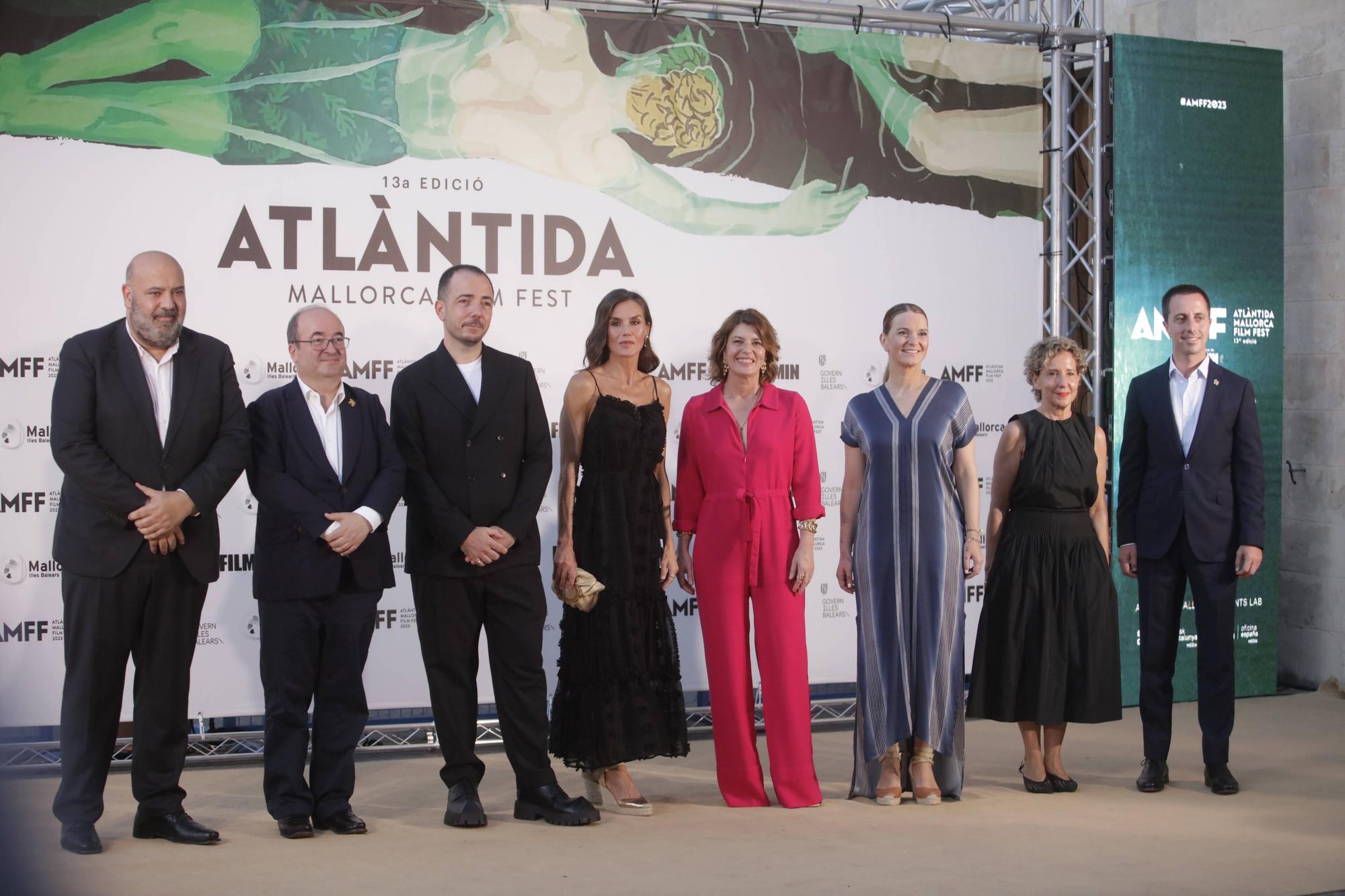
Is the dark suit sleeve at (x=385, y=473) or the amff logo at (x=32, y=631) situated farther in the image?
the amff logo at (x=32, y=631)

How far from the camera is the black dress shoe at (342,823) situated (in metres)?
4.04

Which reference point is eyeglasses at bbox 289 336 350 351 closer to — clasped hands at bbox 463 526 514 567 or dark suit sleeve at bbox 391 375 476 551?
dark suit sleeve at bbox 391 375 476 551

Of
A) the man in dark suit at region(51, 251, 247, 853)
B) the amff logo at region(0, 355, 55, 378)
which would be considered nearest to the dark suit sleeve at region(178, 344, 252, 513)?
the man in dark suit at region(51, 251, 247, 853)

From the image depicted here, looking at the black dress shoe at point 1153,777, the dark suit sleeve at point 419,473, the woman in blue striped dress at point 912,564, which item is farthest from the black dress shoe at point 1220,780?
the dark suit sleeve at point 419,473

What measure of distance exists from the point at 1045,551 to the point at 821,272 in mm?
1706

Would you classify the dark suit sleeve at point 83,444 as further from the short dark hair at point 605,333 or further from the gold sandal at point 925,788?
the gold sandal at point 925,788

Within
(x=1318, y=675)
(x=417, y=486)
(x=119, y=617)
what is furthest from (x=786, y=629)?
Result: (x=1318, y=675)

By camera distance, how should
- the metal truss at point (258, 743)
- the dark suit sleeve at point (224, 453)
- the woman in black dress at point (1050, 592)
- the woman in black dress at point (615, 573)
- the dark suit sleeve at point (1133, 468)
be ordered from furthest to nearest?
the metal truss at point (258, 743)
the dark suit sleeve at point (1133, 468)
the woman in black dress at point (1050, 592)
the woman in black dress at point (615, 573)
the dark suit sleeve at point (224, 453)

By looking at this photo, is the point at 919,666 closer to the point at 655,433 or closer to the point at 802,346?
the point at 655,433

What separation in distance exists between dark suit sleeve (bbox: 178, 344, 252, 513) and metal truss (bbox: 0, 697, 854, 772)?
4.69 feet

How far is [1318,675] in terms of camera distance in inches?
258

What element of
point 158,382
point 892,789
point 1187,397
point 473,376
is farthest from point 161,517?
point 1187,397

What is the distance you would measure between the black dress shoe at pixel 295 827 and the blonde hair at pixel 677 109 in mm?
3010

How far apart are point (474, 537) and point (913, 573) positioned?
1.46 m
